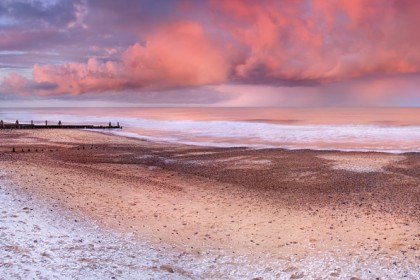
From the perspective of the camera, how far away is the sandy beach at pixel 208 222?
9.60m

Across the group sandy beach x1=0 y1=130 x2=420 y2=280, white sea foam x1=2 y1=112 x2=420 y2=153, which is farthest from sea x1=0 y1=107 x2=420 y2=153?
sandy beach x1=0 y1=130 x2=420 y2=280

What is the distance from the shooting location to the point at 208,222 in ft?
43.4

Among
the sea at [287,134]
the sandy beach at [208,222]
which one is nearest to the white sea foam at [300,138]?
the sea at [287,134]

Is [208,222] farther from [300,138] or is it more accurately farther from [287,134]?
[287,134]

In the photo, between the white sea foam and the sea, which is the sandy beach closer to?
the white sea foam

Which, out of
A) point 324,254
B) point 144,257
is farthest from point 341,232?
point 144,257

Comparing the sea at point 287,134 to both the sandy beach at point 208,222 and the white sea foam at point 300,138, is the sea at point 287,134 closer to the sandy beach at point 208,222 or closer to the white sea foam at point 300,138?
the white sea foam at point 300,138

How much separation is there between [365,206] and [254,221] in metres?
4.75

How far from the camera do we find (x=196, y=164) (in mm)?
24859

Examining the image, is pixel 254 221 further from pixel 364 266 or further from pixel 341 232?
pixel 364 266

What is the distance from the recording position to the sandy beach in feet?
31.5

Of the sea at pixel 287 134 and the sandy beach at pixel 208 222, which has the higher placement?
the sea at pixel 287 134

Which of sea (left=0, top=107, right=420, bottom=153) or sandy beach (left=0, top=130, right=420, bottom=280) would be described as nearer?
sandy beach (left=0, top=130, right=420, bottom=280)

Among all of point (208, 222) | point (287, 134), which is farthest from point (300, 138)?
point (208, 222)
